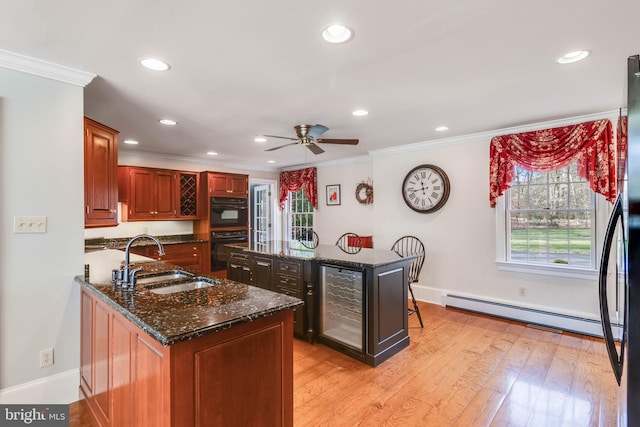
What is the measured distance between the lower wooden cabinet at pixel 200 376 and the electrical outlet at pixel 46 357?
27.2 inches

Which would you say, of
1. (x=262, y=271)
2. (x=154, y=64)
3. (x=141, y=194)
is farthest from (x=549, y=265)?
(x=141, y=194)

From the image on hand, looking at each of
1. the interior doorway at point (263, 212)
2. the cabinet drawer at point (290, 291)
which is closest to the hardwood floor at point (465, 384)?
the cabinet drawer at point (290, 291)

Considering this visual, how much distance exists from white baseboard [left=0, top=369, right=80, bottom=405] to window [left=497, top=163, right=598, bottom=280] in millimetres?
4397

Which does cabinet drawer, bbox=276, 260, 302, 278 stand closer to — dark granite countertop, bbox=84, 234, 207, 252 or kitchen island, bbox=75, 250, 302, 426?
kitchen island, bbox=75, 250, 302, 426

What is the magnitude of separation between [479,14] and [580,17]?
21.6 inches

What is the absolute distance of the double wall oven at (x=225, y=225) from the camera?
5641 mm

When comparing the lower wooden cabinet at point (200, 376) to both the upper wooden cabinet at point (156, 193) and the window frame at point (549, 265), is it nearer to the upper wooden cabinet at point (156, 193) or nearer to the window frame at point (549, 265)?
the window frame at point (549, 265)

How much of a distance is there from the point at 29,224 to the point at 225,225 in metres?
3.75

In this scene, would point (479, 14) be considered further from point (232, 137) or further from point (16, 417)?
point (16, 417)

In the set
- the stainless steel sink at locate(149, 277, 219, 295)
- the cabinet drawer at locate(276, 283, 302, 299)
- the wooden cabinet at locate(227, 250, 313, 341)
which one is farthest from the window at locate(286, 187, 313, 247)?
the stainless steel sink at locate(149, 277, 219, 295)

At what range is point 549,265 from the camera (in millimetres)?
3551

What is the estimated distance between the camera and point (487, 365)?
2.69 meters

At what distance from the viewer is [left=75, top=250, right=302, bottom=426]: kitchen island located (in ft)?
3.96

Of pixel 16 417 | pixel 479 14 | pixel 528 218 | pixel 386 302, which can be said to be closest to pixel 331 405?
pixel 386 302
